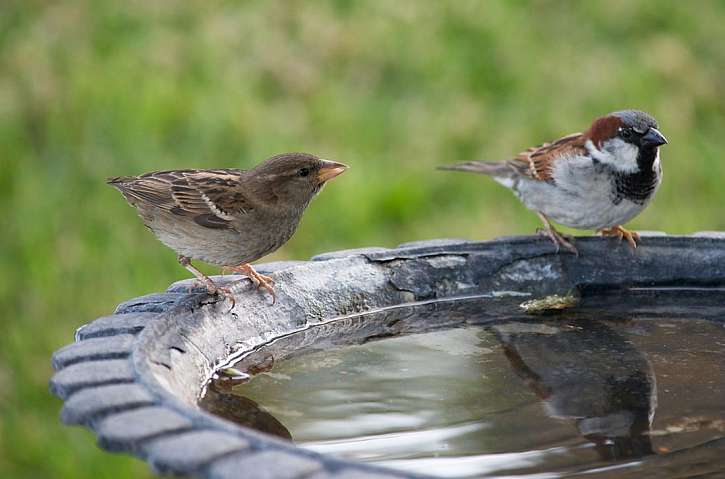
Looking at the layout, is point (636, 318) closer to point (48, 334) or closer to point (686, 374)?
point (686, 374)

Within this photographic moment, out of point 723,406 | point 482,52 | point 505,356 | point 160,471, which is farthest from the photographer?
point 482,52

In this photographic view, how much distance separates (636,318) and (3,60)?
184 inches

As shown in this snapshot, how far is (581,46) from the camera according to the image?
7.56 meters

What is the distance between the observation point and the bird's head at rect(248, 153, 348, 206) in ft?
11.8

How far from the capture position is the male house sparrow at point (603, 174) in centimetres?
423

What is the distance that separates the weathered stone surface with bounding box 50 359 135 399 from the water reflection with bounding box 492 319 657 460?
95 centimetres

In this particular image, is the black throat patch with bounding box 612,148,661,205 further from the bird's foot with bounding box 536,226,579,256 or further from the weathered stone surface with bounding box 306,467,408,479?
the weathered stone surface with bounding box 306,467,408,479

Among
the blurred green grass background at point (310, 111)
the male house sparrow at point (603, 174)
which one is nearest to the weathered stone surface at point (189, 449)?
the male house sparrow at point (603, 174)

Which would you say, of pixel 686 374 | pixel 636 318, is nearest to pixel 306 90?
pixel 636 318

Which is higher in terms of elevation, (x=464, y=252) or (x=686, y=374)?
(x=464, y=252)

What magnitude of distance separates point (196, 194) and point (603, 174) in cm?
158

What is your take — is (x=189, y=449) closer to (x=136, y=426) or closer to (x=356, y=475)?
(x=136, y=426)

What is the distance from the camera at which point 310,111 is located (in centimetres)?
679

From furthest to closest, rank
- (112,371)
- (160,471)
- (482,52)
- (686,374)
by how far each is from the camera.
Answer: (482,52) < (686,374) < (112,371) < (160,471)
